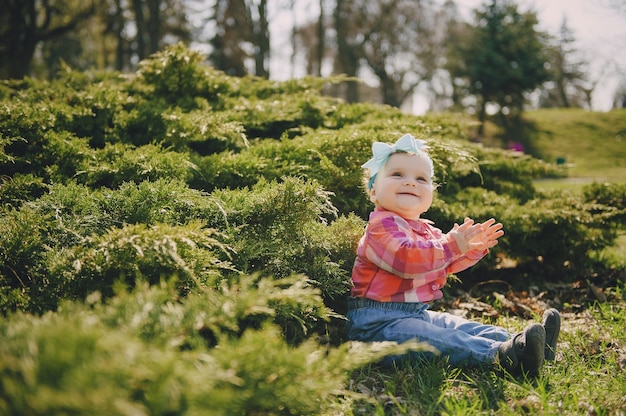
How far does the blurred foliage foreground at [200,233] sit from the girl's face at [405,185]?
1.17 ft

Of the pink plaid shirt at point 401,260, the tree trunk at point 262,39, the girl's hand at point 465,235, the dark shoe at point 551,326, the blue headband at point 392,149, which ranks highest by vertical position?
the tree trunk at point 262,39

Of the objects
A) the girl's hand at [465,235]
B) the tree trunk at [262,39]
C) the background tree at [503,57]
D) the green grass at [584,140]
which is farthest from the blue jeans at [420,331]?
the background tree at [503,57]

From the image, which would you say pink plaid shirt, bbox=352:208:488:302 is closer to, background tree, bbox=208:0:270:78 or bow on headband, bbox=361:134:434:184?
bow on headband, bbox=361:134:434:184

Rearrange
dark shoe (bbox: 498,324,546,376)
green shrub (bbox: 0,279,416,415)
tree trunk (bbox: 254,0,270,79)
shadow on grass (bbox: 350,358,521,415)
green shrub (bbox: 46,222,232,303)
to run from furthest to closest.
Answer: tree trunk (bbox: 254,0,270,79)
dark shoe (bbox: 498,324,546,376)
shadow on grass (bbox: 350,358,521,415)
green shrub (bbox: 46,222,232,303)
green shrub (bbox: 0,279,416,415)

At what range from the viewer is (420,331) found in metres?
2.71

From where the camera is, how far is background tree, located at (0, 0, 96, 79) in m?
17.8

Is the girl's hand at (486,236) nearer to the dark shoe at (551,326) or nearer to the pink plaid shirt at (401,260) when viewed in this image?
the pink plaid shirt at (401,260)

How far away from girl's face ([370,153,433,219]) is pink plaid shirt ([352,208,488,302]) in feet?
0.23

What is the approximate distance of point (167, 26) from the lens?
25.7 meters

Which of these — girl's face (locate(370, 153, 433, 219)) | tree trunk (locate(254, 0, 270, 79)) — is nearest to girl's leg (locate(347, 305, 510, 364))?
girl's face (locate(370, 153, 433, 219))

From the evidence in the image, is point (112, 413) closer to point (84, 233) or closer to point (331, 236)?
point (84, 233)

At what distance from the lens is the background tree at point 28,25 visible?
17844mm

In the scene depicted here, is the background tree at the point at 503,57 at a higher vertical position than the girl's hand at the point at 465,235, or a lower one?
higher

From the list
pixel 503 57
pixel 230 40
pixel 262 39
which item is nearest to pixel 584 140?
pixel 503 57
